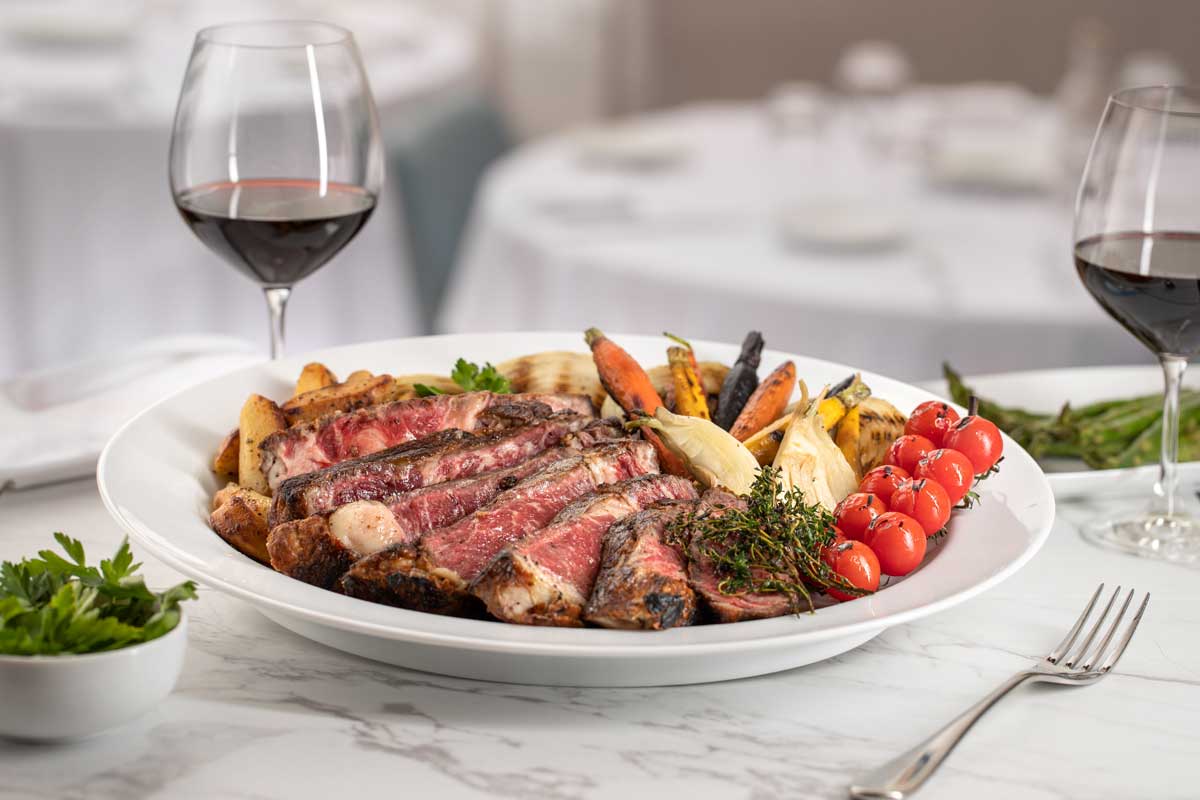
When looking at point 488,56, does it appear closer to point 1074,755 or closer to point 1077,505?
point 1077,505

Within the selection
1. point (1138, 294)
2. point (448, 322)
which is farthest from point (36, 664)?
point (448, 322)

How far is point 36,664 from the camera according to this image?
3.73 ft

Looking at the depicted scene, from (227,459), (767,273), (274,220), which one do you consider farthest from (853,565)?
(767,273)

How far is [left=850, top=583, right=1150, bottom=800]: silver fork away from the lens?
118cm

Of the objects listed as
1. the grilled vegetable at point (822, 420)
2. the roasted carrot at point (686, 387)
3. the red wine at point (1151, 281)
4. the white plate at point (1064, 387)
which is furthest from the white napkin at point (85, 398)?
the red wine at point (1151, 281)

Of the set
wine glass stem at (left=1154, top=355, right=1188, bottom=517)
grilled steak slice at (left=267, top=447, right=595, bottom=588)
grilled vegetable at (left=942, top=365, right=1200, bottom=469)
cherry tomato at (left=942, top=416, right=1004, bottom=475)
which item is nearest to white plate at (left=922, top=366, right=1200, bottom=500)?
grilled vegetable at (left=942, top=365, right=1200, bottom=469)

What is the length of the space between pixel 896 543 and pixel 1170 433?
2.02ft

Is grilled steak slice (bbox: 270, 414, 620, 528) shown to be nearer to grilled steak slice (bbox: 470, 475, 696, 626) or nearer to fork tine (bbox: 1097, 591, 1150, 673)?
grilled steak slice (bbox: 470, 475, 696, 626)

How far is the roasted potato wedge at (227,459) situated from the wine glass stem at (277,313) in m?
0.39

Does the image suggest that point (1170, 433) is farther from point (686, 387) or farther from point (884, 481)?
point (686, 387)

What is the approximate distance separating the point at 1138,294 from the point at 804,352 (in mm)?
1609

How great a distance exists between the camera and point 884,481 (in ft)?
5.27

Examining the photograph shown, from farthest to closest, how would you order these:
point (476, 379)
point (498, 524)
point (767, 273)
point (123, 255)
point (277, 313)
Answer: point (123, 255) → point (767, 273) → point (277, 313) → point (476, 379) → point (498, 524)

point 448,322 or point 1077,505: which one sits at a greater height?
point 1077,505
